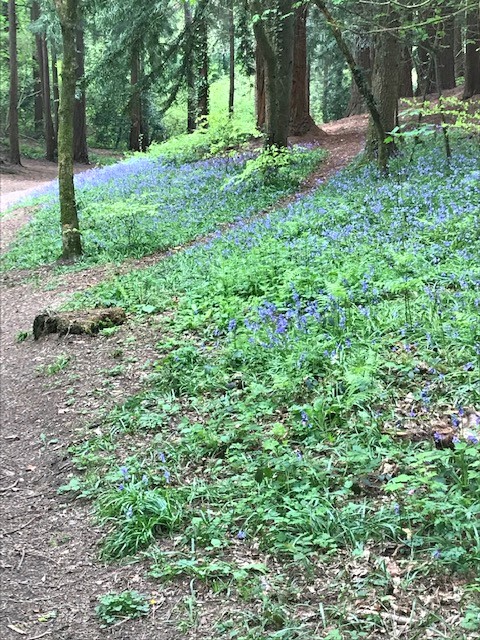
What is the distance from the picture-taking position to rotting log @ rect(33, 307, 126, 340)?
6.47 meters

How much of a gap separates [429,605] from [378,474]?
2.81 ft

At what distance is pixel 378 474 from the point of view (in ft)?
10.6

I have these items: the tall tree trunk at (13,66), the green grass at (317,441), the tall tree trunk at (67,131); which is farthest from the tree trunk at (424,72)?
the tall tree trunk at (13,66)

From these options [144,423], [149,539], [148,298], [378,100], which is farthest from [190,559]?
[378,100]

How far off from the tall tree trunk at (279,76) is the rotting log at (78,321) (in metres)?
7.59

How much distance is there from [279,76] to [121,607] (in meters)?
12.3

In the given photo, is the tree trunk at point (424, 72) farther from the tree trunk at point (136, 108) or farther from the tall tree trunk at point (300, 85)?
the tree trunk at point (136, 108)

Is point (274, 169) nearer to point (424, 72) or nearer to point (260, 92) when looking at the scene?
point (424, 72)

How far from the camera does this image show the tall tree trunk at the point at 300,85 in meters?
16.7

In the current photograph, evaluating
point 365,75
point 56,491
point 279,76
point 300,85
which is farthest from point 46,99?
point 56,491

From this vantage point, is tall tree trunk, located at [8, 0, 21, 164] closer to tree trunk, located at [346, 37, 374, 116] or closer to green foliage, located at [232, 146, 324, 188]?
tree trunk, located at [346, 37, 374, 116]

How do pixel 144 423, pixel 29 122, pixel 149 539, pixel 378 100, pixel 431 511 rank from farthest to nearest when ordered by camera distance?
1. pixel 29 122
2. pixel 378 100
3. pixel 144 423
4. pixel 149 539
5. pixel 431 511

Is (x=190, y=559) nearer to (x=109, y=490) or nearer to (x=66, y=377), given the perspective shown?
(x=109, y=490)

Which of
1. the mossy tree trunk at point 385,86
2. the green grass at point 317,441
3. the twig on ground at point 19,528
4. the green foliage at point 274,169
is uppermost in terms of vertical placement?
the mossy tree trunk at point 385,86
